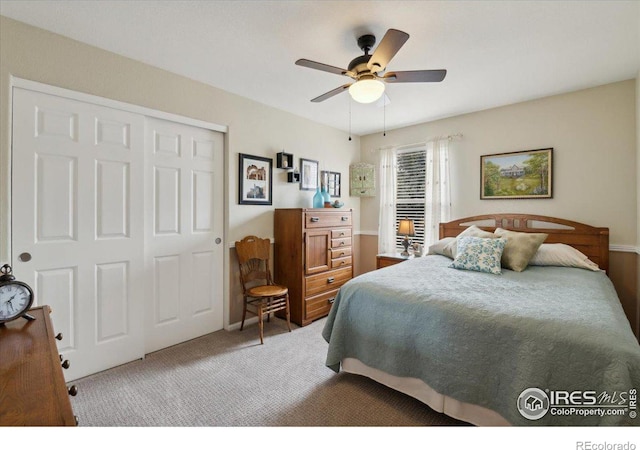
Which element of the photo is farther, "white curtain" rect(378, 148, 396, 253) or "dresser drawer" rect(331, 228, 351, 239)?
"white curtain" rect(378, 148, 396, 253)

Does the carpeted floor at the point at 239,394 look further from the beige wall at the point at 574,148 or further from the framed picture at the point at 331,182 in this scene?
the beige wall at the point at 574,148

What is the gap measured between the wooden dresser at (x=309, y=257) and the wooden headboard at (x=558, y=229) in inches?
63.7

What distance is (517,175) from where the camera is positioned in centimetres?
338

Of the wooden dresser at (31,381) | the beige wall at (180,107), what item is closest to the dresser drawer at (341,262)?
the beige wall at (180,107)

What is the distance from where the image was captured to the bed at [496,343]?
4.18ft

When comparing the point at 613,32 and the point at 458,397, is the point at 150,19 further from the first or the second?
the point at 613,32

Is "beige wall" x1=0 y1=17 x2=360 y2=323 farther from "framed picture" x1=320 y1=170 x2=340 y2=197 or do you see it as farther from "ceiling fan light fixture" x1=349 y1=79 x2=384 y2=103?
"ceiling fan light fixture" x1=349 y1=79 x2=384 y2=103

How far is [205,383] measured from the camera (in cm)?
218

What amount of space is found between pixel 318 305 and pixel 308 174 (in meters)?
1.74

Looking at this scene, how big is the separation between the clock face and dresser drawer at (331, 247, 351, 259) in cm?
276

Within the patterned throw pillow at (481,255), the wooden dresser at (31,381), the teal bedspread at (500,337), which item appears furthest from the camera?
the patterned throw pillow at (481,255)

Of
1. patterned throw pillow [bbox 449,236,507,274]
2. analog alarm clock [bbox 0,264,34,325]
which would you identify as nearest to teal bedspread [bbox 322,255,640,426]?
patterned throw pillow [bbox 449,236,507,274]

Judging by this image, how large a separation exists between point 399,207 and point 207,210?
2.78 m

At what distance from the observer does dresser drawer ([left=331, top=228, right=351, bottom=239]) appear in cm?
368
